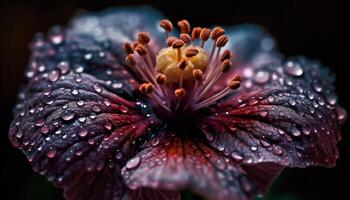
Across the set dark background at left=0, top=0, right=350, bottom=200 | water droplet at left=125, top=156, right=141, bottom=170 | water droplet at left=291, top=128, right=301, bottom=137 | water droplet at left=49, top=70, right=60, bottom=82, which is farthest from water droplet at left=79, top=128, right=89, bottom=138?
dark background at left=0, top=0, right=350, bottom=200

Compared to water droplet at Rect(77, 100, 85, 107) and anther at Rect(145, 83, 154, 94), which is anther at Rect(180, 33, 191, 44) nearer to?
anther at Rect(145, 83, 154, 94)

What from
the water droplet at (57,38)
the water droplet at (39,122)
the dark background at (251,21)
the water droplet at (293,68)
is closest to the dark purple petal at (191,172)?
the water droplet at (39,122)

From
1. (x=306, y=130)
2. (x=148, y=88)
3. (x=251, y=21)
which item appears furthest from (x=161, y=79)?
(x=251, y=21)

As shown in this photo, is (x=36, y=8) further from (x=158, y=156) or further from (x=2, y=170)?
(x=158, y=156)

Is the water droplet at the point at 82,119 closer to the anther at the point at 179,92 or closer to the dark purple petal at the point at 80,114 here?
the dark purple petal at the point at 80,114

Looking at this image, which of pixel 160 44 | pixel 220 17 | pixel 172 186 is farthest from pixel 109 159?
pixel 220 17

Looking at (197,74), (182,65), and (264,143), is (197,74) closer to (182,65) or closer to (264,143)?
(182,65)
